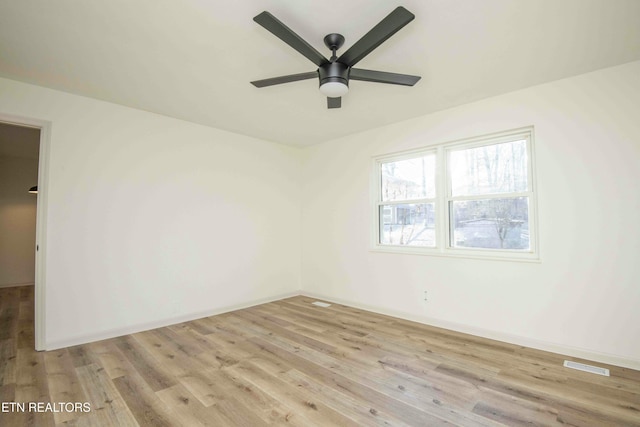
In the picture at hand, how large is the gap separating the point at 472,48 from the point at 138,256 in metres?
4.04

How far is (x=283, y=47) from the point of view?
7.32ft

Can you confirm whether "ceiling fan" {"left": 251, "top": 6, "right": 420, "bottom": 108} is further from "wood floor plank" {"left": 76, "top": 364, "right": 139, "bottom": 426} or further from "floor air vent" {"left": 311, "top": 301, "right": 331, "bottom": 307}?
"floor air vent" {"left": 311, "top": 301, "right": 331, "bottom": 307}

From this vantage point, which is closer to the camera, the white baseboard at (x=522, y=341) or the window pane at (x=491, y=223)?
the white baseboard at (x=522, y=341)

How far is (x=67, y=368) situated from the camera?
251 centimetres

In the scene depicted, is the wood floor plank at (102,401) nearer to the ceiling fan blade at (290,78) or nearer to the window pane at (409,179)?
the ceiling fan blade at (290,78)

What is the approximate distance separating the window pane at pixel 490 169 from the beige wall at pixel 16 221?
822cm

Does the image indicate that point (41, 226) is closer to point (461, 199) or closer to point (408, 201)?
point (408, 201)

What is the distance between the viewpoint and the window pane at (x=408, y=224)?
12.4 ft

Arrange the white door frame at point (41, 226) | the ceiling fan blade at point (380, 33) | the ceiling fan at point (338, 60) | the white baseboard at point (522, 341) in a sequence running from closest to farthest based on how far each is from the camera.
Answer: the ceiling fan blade at point (380, 33) → the ceiling fan at point (338, 60) → the white baseboard at point (522, 341) → the white door frame at point (41, 226)

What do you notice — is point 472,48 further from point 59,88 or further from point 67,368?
point 67,368

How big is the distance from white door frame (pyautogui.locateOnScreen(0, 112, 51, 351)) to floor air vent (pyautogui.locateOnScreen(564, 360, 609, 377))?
4909 mm

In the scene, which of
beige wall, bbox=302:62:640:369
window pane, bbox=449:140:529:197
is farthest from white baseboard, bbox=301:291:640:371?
window pane, bbox=449:140:529:197

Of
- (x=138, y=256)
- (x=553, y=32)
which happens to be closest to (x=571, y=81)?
(x=553, y=32)

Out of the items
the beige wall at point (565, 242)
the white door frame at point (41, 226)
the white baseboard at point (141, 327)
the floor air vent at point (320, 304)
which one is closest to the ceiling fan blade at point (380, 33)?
the beige wall at point (565, 242)
